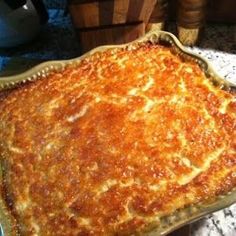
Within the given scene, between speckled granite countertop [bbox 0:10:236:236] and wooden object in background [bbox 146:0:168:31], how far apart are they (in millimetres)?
74

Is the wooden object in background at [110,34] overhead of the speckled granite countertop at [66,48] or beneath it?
overhead

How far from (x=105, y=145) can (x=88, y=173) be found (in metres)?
0.05

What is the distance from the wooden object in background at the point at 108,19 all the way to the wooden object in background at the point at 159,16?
0.10 m

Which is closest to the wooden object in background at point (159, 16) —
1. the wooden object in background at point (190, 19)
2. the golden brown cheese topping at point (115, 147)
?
the wooden object in background at point (190, 19)

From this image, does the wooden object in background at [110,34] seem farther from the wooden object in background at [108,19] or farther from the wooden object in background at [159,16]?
the wooden object in background at [159,16]

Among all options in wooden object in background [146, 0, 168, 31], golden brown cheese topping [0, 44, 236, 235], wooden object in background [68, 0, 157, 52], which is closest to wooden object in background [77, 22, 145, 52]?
wooden object in background [68, 0, 157, 52]

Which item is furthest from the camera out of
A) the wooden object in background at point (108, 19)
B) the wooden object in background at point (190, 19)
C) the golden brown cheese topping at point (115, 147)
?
the wooden object in background at point (190, 19)

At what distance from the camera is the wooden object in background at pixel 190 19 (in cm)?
97

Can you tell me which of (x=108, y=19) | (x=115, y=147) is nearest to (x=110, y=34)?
(x=108, y=19)

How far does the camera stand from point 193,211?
554 millimetres

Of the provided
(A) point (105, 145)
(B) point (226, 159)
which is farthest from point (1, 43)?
(B) point (226, 159)

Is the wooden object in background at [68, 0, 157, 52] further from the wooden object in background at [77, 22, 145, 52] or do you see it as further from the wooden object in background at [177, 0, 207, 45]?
the wooden object in background at [177, 0, 207, 45]

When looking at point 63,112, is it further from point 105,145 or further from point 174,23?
point 174,23

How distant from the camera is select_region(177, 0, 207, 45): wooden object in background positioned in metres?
0.97
